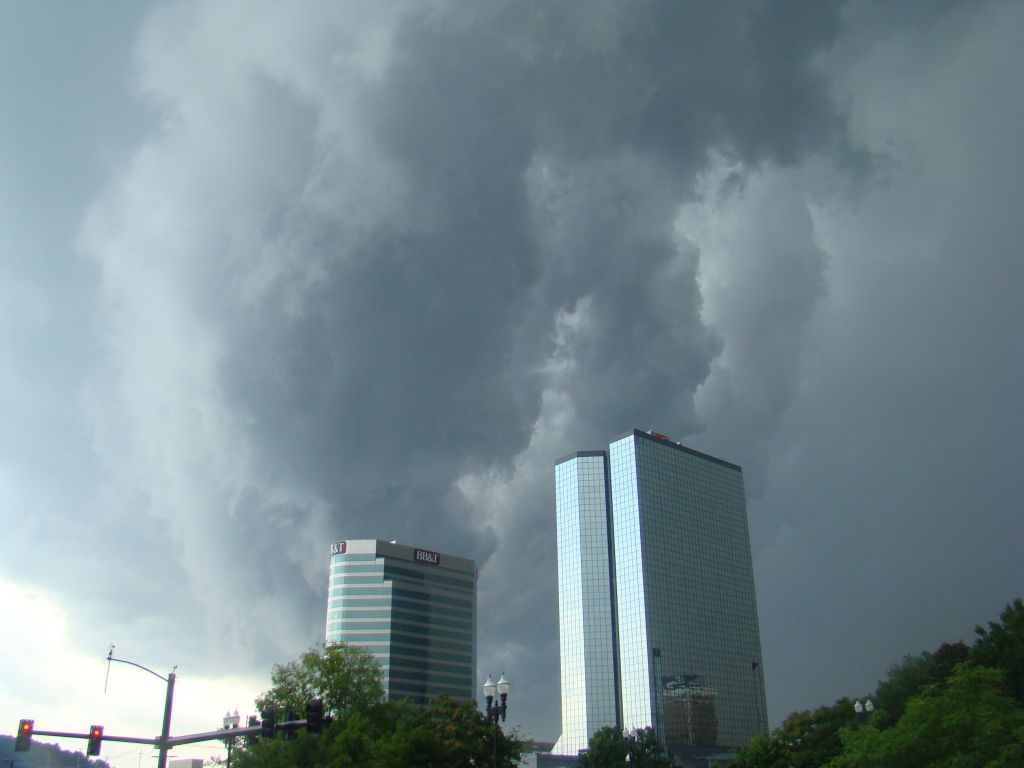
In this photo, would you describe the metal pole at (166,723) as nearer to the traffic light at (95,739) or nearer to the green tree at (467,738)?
the traffic light at (95,739)

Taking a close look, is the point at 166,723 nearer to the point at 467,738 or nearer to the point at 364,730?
the point at 364,730

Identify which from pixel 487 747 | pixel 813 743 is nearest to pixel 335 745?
pixel 487 747

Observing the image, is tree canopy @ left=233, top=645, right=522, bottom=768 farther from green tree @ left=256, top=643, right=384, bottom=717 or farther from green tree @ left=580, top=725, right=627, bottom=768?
green tree @ left=580, top=725, right=627, bottom=768

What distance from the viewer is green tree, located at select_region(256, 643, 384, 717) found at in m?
86.7

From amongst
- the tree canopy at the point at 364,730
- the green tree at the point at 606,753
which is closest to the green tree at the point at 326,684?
the tree canopy at the point at 364,730

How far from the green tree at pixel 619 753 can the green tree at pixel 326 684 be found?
54.4m

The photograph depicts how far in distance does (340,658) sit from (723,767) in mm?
134490

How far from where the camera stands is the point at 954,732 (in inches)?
1946

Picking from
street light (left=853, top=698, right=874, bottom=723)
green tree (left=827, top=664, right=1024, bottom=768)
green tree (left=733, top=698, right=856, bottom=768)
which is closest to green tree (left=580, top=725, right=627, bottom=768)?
green tree (left=733, top=698, right=856, bottom=768)

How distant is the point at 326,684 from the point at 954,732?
57597 millimetres

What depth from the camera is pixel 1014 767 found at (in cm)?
4275

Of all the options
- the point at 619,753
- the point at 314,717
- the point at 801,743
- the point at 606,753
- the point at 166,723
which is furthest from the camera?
the point at 606,753

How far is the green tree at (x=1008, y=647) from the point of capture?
85312 mm

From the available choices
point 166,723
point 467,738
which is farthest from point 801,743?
point 166,723
